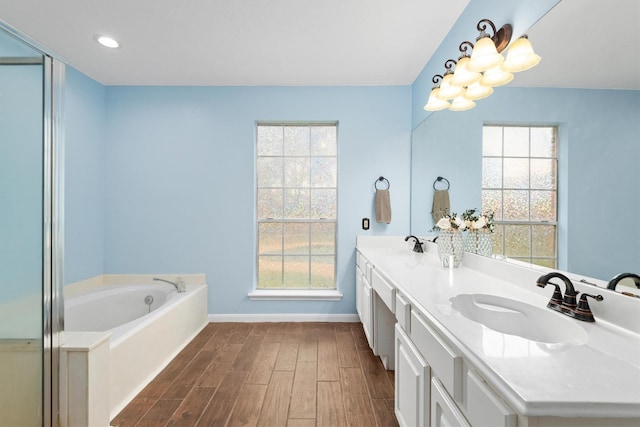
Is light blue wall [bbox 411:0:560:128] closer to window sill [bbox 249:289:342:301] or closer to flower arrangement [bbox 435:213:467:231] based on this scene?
flower arrangement [bbox 435:213:467:231]

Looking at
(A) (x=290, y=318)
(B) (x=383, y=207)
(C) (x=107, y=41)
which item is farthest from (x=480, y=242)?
(C) (x=107, y=41)

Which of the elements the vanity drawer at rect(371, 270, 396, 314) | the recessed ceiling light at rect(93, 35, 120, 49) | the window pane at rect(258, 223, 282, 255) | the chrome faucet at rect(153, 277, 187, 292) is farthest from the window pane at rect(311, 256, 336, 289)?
the recessed ceiling light at rect(93, 35, 120, 49)

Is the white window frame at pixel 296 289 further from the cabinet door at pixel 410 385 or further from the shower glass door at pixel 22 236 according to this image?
the shower glass door at pixel 22 236

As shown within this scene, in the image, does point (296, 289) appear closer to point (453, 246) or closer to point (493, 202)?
point (453, 246)

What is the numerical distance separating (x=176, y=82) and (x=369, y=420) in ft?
11.1

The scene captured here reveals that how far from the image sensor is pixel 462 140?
2020 millimetres

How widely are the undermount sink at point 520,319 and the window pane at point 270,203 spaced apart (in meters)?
2.27

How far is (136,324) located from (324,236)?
1.85m

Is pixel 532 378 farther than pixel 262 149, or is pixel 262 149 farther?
pixel 262 149

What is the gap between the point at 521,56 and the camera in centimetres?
136

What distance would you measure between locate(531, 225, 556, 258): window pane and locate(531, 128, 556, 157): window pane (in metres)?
0.32

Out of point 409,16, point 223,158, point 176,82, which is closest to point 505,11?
point 409,16

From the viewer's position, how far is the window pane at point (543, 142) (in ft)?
4.01

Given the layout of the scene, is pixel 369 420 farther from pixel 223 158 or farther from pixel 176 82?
pixel 176 82
